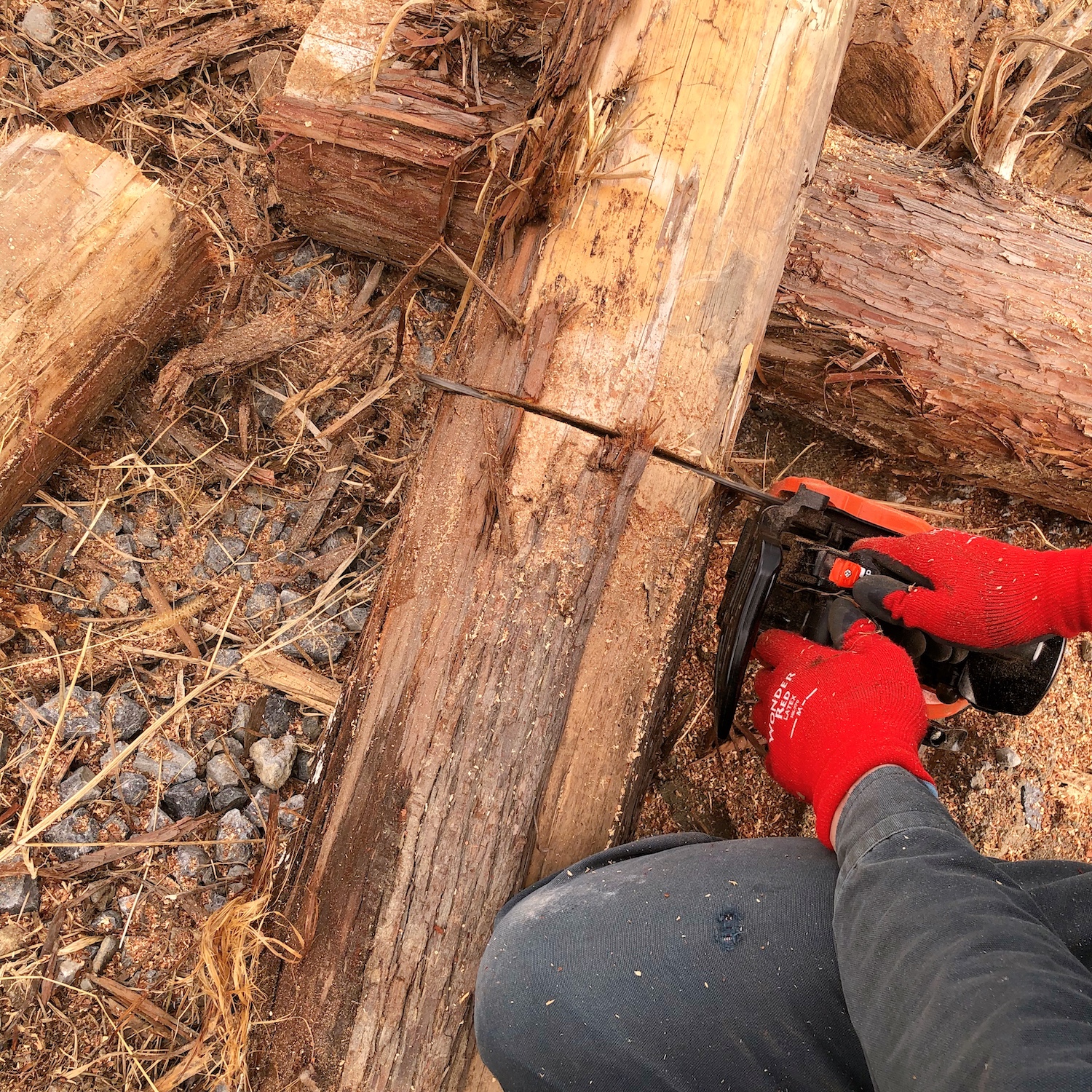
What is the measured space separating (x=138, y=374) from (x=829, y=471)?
194cm

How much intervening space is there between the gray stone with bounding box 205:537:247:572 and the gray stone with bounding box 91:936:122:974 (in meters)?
0.93

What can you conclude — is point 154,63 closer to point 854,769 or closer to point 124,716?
point 124,716

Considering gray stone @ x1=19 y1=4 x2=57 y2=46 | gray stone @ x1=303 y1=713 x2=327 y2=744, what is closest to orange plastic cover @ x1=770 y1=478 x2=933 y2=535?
gray stone @ x1=303 y1=713 x2=327 y2=744

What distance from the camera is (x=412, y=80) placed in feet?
6.29

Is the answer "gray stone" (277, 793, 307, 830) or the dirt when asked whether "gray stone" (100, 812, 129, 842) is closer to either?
"gray stone" (277, 793, 307, 830)

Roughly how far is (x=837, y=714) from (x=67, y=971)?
1856 mm

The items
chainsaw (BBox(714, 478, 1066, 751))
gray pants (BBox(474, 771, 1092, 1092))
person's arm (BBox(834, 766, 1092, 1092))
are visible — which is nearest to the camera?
person's arm (BBox(834, 766, 1092, 1092))

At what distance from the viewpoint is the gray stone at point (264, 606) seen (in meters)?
2.14

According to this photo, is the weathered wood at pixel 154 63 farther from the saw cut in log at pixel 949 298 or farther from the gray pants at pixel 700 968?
the gray pants at pixel 700 968

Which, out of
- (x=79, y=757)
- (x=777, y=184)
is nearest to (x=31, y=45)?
(x=79, y=757)

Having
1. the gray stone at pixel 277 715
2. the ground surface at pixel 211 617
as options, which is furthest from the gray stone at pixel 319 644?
the gray stone at pixel 277 715

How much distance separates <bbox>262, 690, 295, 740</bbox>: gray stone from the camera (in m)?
2.09

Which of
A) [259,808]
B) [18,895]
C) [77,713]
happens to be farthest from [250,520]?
[18,895]

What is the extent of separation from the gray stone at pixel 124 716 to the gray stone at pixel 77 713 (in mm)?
29
